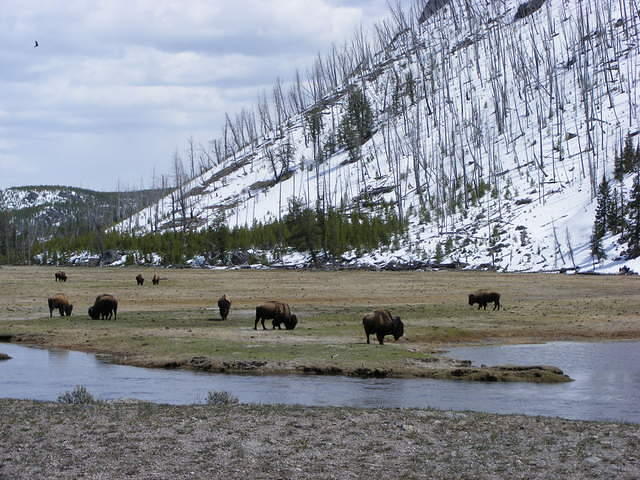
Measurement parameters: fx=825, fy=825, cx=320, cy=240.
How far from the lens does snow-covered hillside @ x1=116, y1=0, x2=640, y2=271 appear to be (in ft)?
359

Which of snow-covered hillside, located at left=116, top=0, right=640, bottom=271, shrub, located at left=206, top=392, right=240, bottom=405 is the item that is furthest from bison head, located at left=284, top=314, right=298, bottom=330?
snow-covered hillside, located at left=116, top=0, right=640, bottom=271

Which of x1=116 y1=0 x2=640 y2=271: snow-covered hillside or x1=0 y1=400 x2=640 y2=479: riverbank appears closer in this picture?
x1=0 y1=400 x2=640 y2=479: riverbank

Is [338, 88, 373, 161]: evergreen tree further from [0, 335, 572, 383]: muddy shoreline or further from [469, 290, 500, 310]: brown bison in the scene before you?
[0, 335, 572, 383]: muddy shoreline

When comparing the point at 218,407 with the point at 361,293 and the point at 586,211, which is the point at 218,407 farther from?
the point at 586,211

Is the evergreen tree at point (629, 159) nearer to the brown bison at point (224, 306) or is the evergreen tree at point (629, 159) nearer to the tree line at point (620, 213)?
the tree line at point (620, 213)

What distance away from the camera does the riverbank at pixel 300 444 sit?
1235 cm

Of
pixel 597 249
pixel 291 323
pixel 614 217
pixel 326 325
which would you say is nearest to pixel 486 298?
pixel 326 325

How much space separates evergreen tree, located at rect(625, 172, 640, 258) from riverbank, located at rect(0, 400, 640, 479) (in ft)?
256

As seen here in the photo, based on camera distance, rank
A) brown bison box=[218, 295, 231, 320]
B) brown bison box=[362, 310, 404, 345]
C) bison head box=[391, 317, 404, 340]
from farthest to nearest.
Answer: brown bison box=[218, 295, 231, 320] → bison head box=[391, 317, 404, 340] → brown bison box=[362, 310, 404, 345]

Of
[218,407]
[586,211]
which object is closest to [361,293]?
[218,407]

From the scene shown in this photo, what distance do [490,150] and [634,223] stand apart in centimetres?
4883

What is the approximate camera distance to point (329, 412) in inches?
667

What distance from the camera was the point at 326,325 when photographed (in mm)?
38750

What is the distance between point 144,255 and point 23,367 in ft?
413
